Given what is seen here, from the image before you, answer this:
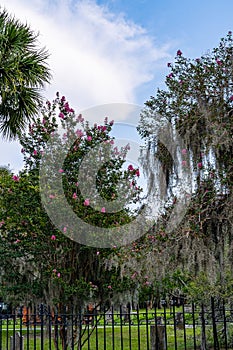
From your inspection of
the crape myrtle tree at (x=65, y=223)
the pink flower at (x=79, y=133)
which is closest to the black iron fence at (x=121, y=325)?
the crape myrtle tree at (x=65, y=223)

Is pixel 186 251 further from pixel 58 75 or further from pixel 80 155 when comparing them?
pixel 58 75

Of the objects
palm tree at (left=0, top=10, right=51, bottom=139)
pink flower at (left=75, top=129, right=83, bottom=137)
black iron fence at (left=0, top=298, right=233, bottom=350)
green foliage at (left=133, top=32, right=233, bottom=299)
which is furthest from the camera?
pink flower at (left=75, top=129, right=83, bottom=137)

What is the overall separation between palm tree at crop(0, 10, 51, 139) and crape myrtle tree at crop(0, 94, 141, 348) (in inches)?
10.2

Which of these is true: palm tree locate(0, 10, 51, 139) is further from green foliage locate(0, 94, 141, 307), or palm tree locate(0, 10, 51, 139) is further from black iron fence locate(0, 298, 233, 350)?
black iron fence locate(0, 298, 233, 350)

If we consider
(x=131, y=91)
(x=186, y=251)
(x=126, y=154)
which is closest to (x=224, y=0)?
(x=131, y=91)

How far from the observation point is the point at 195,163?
6762mm

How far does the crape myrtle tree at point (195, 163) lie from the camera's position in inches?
253

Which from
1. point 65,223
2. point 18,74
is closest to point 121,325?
point 65,223

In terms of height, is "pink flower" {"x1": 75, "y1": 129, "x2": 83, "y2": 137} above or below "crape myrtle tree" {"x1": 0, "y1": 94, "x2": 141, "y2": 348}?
above

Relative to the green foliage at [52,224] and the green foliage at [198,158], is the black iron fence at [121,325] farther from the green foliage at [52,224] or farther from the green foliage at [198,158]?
the green foliage at [198,158]

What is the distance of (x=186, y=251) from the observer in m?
6.45

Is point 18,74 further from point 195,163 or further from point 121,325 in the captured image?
point 121,325

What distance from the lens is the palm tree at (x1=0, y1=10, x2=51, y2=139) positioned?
6.58m

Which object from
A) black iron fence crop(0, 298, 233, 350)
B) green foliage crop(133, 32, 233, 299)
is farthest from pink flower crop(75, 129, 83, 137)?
black iron fence crop(0, 298, 233, 350)
